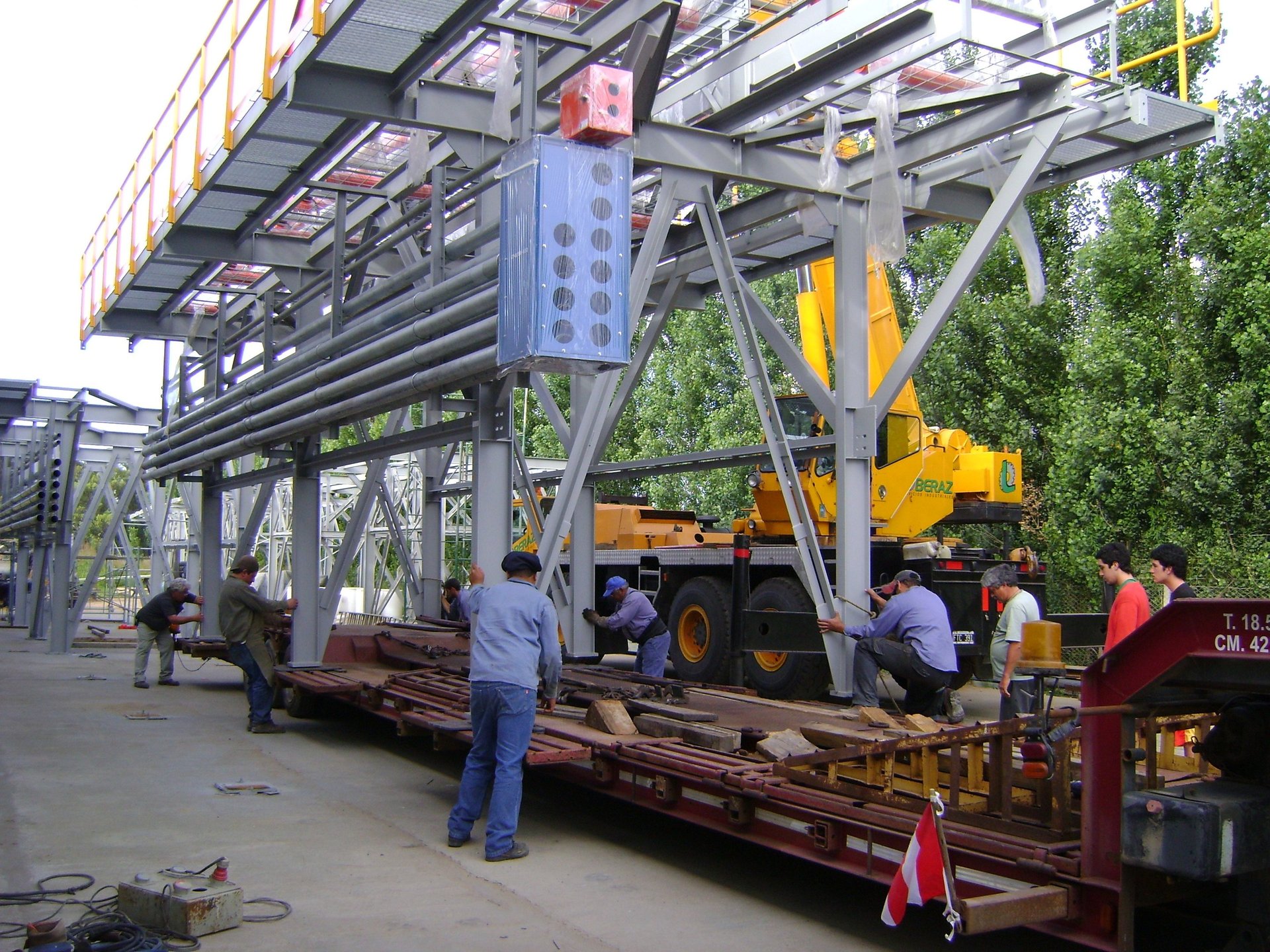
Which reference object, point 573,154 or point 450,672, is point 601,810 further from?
point 573,154

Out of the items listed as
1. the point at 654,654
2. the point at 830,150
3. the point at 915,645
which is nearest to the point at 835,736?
the point at 915,645

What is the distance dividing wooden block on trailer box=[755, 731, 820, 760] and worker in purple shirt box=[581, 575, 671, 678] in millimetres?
4066

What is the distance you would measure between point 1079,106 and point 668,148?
3.05 meters

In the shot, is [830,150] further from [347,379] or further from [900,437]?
[347,379]

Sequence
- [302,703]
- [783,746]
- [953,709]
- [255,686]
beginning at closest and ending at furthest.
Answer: [783,746] → [255,686] → [302,703] → [953,709]

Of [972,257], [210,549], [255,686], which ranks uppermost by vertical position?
[972,257]

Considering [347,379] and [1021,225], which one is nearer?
[347,379]

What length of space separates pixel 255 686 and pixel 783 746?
6.40 m

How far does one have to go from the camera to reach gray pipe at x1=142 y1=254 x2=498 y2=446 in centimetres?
793

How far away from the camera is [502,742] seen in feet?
21.8

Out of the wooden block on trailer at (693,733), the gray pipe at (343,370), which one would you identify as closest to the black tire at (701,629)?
the gray pipe at (343,370)

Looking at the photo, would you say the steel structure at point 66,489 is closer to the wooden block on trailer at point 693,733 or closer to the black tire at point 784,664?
the black tire at point 784,664

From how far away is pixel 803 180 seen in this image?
9.88 meters

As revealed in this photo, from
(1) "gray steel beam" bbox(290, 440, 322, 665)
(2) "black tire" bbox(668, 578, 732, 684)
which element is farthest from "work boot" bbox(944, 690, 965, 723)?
(1) "gray steel beam" bbox(290, 440, 322, 665)
